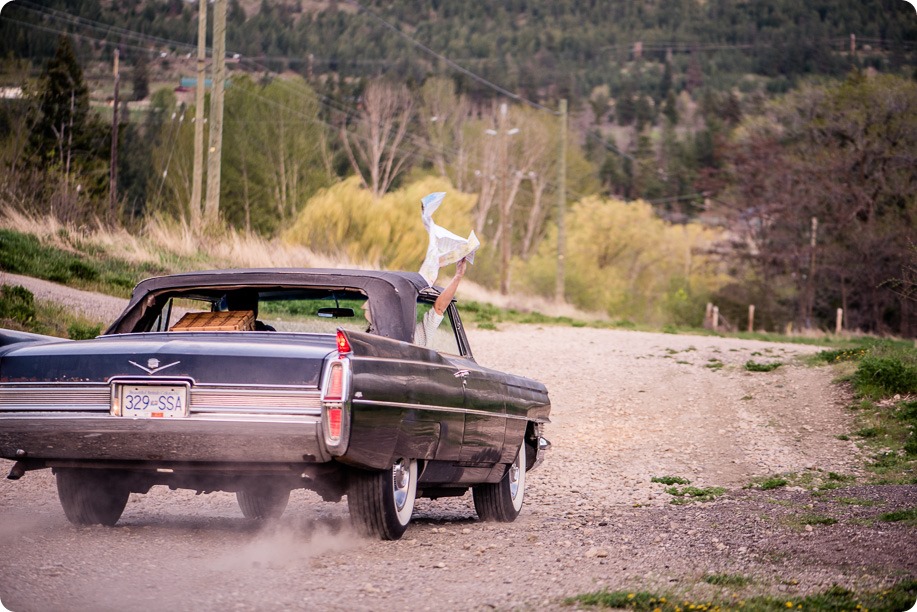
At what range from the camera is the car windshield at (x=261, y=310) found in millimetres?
7660

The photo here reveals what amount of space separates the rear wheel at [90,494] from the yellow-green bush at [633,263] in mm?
61883

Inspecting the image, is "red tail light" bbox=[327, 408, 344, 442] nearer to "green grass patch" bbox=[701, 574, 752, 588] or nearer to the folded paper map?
"green grass patch" bbox=[701, 574, 752, 588]

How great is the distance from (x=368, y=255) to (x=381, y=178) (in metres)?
47.2

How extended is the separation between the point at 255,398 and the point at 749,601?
2.67 meters

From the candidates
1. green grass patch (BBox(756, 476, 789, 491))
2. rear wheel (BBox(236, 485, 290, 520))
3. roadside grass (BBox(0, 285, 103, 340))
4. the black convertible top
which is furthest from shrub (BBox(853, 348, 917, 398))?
the black convertible top

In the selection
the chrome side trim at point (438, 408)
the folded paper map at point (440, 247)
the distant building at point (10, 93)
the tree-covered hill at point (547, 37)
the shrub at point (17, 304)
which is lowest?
the shrub at point (17, 304)

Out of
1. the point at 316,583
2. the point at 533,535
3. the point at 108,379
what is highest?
the point at 108,379

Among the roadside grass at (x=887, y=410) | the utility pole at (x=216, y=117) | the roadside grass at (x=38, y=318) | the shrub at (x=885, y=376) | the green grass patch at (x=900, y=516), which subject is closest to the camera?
the green grass patch at (x=900, y=516)

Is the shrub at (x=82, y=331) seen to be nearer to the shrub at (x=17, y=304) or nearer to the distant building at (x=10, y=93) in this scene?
the shrub at (x=17, y=304)

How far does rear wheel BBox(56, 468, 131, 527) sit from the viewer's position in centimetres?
748

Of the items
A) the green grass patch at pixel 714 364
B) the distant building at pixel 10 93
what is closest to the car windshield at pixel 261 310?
the green grass patch at pixel 714 364

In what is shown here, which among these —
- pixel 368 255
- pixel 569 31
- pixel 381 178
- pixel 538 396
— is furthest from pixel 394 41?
pixel 538 396

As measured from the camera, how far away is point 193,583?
5816 millimetres

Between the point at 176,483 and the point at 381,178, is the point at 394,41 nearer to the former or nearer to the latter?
the point at 381,178
